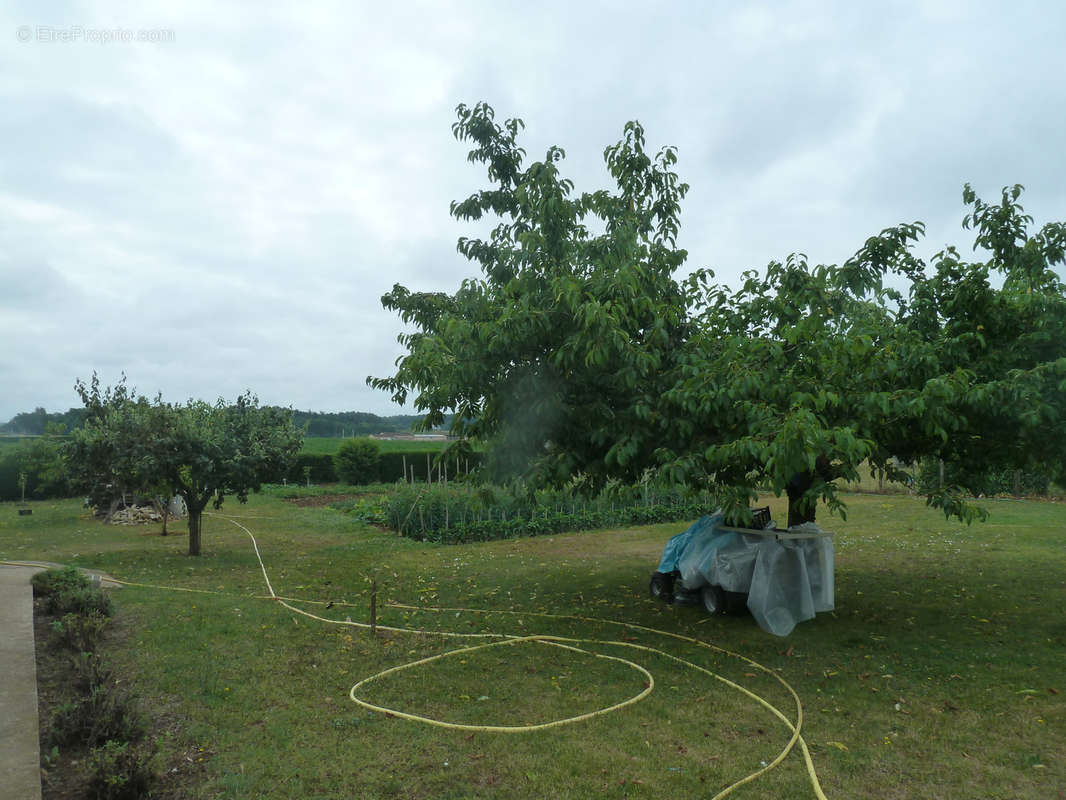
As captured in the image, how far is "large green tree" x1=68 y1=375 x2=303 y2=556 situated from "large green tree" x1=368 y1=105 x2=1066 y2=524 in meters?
5.79

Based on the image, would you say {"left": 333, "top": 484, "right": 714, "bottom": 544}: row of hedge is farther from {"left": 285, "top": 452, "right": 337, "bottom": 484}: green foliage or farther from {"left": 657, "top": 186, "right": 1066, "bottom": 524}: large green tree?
{"left": 285, "top": 452, "right": 337, "bottom": 484}: green foliage

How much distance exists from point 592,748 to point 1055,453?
5.00 m

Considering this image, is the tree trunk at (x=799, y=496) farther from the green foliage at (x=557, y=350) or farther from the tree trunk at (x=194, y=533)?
the tree trunk at (x=194, y=533)

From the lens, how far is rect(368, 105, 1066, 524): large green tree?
5492 mm

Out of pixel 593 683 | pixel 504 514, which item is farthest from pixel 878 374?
pixel 504 514

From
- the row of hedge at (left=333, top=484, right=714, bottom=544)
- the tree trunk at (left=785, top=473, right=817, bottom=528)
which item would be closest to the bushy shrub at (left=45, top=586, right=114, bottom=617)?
the tree trunk at (left=785, top=473, right=817, bottom=528)

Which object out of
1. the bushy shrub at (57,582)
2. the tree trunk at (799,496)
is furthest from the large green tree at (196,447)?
the tree trunk at (799,496)

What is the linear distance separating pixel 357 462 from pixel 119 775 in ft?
80.4

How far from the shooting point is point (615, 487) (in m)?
6.75

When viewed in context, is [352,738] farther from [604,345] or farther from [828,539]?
[828,539]

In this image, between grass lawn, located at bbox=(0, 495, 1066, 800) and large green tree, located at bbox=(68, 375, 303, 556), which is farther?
large green tree, located at bbox=(68, 375, 303, 556)

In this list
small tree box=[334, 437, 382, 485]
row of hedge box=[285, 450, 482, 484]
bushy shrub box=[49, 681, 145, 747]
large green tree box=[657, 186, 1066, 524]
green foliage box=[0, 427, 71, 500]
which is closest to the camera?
bushy shrub box=[49, 681, 145, 747]

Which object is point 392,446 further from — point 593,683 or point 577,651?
point 593,683

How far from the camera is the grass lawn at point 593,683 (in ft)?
13.4
